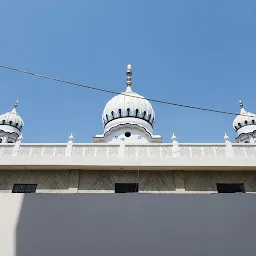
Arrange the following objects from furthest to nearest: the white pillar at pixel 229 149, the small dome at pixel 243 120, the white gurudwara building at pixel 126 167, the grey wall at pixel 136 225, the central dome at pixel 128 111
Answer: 1. the small dome at pixel 243 120
2. the central dome at pixel 128 111
3. the white pillar at pixel 229 149
4. the white gurudwara building at pixel 126 167
5. the grey wall at pixel 136 225

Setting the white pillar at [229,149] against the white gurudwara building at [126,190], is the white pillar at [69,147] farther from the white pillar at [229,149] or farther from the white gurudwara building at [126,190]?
the white pillar at [229,149]

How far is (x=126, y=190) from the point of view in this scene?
969 centimetres

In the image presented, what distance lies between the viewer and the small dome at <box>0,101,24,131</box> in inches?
929

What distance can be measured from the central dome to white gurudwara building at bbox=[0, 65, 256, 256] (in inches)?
2.8

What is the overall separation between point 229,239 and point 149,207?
1012 mm

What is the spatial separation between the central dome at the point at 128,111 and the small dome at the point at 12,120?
8612mm

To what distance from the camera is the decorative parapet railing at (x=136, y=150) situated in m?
10.1

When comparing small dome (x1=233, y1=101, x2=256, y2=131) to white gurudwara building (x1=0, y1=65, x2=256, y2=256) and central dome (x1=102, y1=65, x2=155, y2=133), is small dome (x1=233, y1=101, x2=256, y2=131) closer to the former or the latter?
white gurudwara building (x1=0, y1=65, x2=256, y2=256)

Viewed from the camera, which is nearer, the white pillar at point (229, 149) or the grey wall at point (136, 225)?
the grey wall at point (136, 225)

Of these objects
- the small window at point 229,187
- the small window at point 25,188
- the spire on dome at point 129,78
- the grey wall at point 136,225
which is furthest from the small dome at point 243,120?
the grey wall at point 136,225

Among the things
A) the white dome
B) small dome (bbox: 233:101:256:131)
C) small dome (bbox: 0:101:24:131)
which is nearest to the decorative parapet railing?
A: the white dome

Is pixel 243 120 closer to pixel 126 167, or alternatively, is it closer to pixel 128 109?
pixel 128 109

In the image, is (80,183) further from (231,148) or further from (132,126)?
(132,126)

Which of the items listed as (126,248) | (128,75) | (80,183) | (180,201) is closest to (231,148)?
(80,183)
